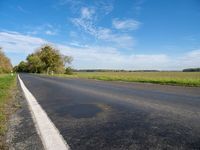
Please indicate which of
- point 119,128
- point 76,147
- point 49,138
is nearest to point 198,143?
point 119,128

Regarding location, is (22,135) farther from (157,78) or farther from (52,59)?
(52,59)

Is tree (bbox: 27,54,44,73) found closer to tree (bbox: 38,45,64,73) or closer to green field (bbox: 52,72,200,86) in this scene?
tree (bbox: 38,45,64,73)

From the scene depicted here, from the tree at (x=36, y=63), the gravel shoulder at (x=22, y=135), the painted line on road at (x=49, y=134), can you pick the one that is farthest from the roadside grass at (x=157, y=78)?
the tree at (x=36, y=63)

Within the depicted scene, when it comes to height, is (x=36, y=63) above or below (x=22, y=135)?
above

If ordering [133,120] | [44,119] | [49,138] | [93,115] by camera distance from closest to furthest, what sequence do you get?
[49,138]
[133,120]
[44,119]
[93,115]

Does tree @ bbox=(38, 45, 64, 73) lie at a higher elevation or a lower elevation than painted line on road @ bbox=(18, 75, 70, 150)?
higher

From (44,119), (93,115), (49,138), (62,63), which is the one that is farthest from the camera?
(62,63)

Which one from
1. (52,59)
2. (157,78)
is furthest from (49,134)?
(52,59)

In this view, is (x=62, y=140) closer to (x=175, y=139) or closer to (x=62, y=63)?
(x=175, y=139)

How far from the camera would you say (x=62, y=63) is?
81500 mm

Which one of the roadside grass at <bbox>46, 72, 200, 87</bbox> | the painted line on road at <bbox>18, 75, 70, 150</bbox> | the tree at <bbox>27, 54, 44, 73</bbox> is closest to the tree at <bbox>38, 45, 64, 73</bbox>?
the tree at <bbox>27, 54, 44, 73</bbox>

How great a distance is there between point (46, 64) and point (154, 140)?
82.6 m

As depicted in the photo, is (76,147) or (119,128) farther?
(119,128)

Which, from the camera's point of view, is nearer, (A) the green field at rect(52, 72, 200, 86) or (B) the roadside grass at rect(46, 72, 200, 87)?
(B) the roadside grass at rect(46, 72, 200, 87)
